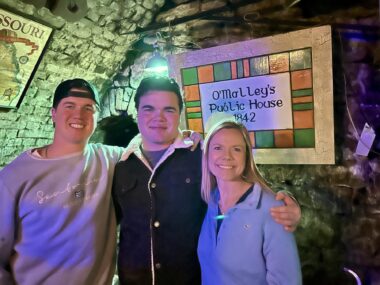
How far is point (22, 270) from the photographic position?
184 cm

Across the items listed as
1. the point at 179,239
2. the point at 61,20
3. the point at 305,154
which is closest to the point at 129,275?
the point at 179,239

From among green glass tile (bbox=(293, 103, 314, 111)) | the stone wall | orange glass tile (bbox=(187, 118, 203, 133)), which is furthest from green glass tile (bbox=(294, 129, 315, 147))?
the stone wall

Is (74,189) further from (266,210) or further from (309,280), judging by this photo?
(309,280)

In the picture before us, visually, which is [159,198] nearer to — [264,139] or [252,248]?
[252,248]

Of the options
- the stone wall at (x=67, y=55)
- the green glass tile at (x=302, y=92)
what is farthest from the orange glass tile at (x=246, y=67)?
the stone wall at (x=67, y=55)

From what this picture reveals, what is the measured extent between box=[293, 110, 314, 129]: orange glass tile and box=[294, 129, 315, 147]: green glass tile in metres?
0.04

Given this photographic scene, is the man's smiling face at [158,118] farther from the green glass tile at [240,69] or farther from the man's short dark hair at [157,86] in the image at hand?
the green glass tile at [240,69]

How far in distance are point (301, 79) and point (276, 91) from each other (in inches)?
8.2

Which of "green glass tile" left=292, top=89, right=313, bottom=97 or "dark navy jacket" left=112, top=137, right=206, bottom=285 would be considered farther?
"green glass tile" left=292, top=89, right=313, bottom=97

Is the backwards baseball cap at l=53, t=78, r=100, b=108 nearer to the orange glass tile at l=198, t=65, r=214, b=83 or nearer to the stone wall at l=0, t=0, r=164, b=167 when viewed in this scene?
the stone wall at l=0, t=0, r=164, b=167

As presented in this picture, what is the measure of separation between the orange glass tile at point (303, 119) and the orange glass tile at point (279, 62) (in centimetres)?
36

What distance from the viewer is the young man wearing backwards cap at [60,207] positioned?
1799 millimetres

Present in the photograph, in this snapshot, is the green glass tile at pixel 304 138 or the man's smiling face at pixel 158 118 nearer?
the man's smiling face at pixel 158 118

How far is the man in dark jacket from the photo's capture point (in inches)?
72.4
